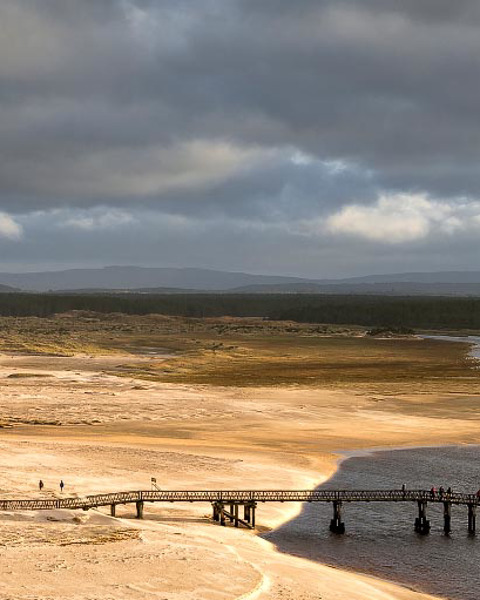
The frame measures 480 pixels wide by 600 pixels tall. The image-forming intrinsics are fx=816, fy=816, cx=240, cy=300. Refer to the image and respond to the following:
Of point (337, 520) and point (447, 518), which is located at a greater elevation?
point (447, 518)

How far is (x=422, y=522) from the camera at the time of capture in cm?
4153

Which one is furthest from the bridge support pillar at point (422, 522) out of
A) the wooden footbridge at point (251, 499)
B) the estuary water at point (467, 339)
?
the estuary water at point (467, 339)

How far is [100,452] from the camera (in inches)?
2072

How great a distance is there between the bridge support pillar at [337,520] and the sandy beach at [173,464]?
8.73ft

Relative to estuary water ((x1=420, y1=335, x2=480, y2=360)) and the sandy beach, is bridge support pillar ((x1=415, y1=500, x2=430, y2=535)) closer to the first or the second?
the sandy beach

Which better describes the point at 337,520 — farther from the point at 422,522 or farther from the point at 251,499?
the point at 251,499

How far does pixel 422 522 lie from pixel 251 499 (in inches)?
347

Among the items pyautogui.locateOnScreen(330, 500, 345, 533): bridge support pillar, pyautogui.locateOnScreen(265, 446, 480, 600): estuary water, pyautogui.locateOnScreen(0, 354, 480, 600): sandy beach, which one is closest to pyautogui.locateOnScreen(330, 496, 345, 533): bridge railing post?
pyautogui.locateOnScreen(330, 500, 345, 533): bridge support pillar

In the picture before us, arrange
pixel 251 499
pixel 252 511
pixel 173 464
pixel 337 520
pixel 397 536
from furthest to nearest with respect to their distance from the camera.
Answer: pixel 173 464, pixel 337 520, pixel 251 499, pixel 252 511, pixel 397 536

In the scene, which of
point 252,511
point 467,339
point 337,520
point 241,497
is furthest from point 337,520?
point 467,339

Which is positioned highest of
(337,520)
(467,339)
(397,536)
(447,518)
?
(467,339)

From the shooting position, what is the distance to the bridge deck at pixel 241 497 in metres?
38.9

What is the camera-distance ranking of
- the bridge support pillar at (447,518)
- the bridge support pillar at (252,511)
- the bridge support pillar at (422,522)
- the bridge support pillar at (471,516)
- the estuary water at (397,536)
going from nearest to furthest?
the estuary water at (397,536)
the bridge support pillar at (252,511)
the bridge support pillar at (422,522)
the bridge support pillar at (447,518)
the bridge support pillar at (471,516)

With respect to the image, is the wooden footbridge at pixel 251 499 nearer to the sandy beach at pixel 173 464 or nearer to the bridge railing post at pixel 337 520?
the bridge railing post at pixel 337 520
